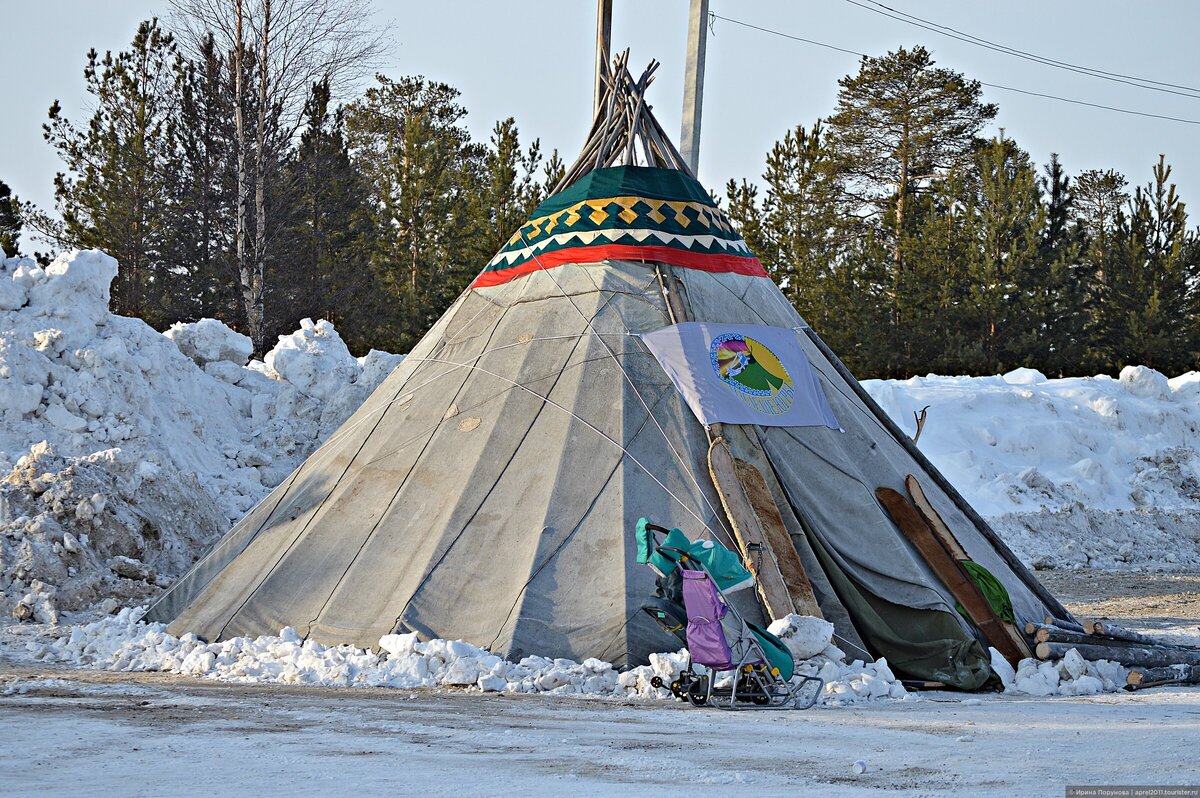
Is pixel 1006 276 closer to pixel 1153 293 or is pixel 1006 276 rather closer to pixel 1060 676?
pixel 1153 293

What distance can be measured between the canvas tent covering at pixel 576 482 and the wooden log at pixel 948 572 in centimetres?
11

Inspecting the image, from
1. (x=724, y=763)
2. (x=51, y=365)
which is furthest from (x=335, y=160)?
(x=724, y=763)

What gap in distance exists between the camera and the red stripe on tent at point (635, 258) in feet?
29.7

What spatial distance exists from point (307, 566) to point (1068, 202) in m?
25.8

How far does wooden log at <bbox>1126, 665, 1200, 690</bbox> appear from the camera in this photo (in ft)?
24.1

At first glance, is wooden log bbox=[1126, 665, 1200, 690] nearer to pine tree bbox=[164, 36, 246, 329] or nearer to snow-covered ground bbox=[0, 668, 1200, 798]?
snow-covered ground bbox=[0, 668, 1200, 798]

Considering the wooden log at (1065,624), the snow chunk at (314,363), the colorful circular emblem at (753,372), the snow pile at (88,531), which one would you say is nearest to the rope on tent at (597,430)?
the colorful circular emblem at (753,372)

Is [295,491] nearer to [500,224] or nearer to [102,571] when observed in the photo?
[102,571]

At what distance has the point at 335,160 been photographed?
2595 cm

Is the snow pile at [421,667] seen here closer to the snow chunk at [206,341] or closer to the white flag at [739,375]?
the white flag at [739,375]

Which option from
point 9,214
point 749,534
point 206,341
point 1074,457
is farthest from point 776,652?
point 9,214

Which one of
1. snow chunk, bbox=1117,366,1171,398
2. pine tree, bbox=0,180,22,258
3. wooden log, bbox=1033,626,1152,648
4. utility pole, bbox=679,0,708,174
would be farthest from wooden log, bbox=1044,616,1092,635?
pine tree, bbox=0,180,22,258

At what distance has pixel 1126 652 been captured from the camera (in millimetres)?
7559

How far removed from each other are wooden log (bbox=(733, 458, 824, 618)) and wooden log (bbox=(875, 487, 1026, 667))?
979mm
